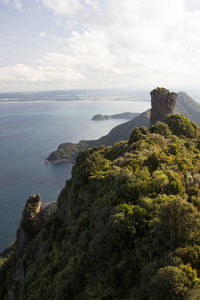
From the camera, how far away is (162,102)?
64.4 metres

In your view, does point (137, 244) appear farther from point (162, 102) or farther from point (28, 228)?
point (162, 102)

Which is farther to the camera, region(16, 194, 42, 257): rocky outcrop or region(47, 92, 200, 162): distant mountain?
region(47, 92, 200, 162): distant mountain

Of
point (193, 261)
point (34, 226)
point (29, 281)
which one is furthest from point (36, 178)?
point (193, 261)

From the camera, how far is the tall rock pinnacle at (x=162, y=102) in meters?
64.1

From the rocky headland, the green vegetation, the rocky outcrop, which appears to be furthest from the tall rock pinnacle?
the rocky outcrop

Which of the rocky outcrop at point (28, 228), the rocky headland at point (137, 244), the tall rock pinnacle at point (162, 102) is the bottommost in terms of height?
the rocky outcrop at point (28, 228)

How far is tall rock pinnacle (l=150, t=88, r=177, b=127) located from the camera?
2522 inches

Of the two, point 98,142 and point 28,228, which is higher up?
point 98,142

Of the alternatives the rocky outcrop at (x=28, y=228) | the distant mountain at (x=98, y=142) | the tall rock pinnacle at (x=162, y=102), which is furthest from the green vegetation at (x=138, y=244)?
the distant mountain at (x=98, y=142)

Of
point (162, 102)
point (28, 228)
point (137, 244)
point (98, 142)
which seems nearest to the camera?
point (137, 244)

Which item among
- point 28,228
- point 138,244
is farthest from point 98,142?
point 138,244

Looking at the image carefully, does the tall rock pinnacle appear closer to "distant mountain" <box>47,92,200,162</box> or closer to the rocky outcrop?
the rocky outcrop

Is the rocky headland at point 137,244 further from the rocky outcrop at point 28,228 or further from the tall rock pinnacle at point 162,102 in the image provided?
the tall rock pinnacle at point 162,102

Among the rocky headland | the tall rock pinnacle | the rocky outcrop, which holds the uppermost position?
the tall rock pinnacle
